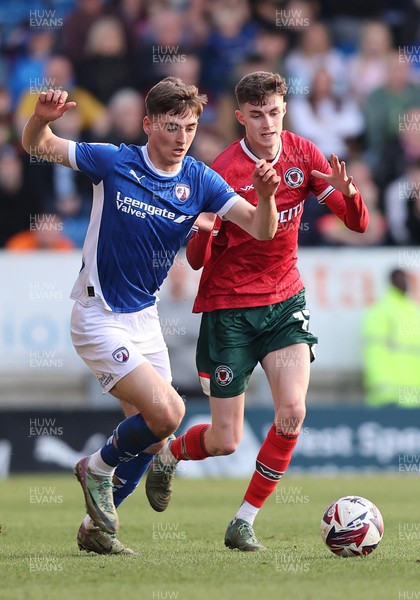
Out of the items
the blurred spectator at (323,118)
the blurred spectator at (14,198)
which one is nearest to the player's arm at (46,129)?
the blurred spectator at (14,198)

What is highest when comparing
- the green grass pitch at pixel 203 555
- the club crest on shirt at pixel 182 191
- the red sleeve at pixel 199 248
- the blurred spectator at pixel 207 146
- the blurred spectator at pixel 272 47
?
the blurred spectator at pixel 272 47

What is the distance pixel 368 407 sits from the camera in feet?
Answer: 40.9

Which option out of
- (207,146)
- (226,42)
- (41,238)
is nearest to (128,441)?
(41,238)

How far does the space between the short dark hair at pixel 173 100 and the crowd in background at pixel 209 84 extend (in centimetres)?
705

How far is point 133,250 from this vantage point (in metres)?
6.21

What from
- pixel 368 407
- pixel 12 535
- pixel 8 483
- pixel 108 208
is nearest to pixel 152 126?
pixel 108 208

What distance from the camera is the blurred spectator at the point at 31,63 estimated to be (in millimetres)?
14336

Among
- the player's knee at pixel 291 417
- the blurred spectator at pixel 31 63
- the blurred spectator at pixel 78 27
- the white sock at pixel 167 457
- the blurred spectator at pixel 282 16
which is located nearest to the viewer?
the player's knee at pixel 291 417

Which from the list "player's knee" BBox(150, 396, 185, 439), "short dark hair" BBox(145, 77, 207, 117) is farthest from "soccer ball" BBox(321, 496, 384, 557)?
"short dark hair" BBox(145, 77, 207, 117)

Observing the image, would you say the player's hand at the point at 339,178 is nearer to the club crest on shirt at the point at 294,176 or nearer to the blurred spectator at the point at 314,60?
the club crest on shirt at the point at 294,176

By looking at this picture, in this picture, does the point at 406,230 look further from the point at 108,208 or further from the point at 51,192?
the point at 108,208

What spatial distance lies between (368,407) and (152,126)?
6.86 m

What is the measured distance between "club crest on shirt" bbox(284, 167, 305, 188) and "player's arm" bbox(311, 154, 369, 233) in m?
0.11

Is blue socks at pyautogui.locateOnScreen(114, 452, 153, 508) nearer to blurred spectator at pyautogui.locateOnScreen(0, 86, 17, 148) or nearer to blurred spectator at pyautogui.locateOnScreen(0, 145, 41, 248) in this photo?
blurred spectator at pyautogui.locateOnScreen(0, 145, 41, 248)
